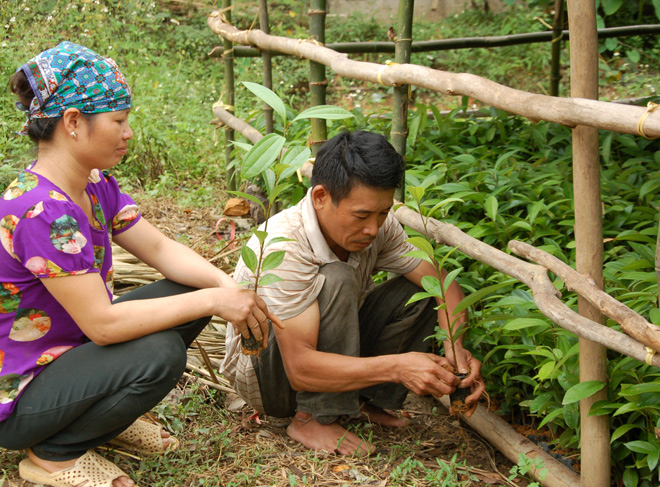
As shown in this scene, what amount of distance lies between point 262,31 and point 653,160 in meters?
2.11

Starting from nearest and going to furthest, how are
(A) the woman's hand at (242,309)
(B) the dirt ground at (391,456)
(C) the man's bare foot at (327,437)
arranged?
(A) the woman's hand at (242,309) → (B) the dirt ground at (391,456) → (C) the man's bare foot at (327,437)

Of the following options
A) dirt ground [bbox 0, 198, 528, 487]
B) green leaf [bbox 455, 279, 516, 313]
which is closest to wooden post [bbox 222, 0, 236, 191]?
dirt ground [bbox 0, 198, 528, 487]

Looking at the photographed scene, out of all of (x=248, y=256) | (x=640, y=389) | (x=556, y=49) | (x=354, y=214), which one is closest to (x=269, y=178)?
(x=248, y=256)

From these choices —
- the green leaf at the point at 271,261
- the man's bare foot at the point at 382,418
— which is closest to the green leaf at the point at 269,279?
the green leaf at the point at 271,261

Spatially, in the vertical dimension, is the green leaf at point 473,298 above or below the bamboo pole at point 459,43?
below

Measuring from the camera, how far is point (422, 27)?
7.23 m

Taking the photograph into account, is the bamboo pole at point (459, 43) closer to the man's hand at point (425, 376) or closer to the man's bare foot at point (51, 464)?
the man's hand at point (425, 376)

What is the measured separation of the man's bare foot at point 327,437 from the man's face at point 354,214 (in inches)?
22.8

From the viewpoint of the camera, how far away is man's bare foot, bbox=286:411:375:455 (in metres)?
2.12

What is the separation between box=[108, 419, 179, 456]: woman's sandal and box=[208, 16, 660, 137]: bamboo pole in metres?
1.32

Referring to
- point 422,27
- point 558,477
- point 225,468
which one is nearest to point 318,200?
point 225,468

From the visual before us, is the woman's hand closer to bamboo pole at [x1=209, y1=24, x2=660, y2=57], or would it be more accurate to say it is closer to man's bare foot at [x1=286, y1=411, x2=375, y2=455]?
man's bare foot at [x1=286, y1=411, x2=375, y2=455]

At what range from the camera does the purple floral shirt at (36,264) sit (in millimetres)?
1597

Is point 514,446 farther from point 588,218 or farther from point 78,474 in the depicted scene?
point 78,474
